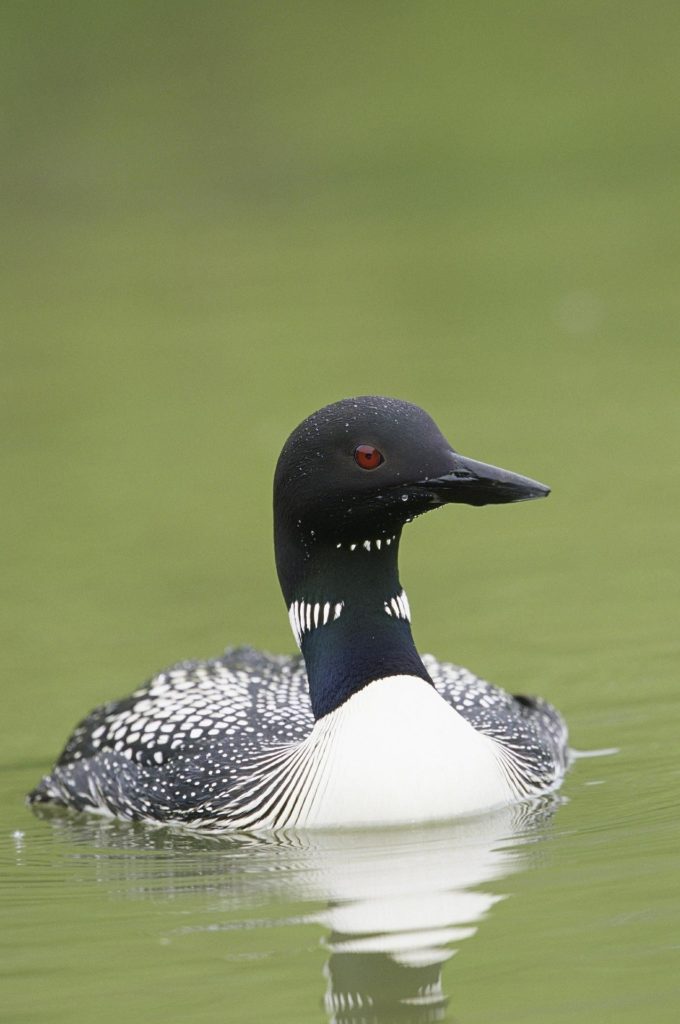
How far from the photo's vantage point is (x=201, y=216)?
17547 millimetres

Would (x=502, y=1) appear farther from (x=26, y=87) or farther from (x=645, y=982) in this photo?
(x=645, y=982)

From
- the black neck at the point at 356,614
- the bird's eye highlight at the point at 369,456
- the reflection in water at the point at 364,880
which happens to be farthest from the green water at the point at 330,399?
the bird's eye highlight at the point at 369,456

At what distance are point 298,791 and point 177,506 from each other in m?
3.72

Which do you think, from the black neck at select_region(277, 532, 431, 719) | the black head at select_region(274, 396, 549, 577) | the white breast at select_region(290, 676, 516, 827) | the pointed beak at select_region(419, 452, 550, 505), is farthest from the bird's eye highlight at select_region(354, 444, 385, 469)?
the white breast at select_region(290, 676, 516, 827)

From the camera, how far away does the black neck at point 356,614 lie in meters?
5.52

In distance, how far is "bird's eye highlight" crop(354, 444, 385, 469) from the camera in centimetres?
530

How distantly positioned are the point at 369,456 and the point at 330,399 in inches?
213

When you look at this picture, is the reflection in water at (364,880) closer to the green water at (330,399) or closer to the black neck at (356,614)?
the green water at (330,399)

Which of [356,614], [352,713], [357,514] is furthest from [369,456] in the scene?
[352,713]

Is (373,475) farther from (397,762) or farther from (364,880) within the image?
Result: (364,880)

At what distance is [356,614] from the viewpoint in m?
5.54

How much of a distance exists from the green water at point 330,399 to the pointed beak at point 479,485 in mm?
864

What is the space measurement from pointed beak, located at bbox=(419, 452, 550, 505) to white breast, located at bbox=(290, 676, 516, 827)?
549mm

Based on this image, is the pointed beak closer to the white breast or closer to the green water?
the white breast
